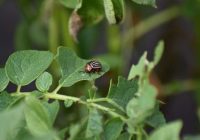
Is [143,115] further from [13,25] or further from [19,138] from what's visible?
[13,25]

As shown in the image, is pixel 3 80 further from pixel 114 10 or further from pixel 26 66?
pixel 114 10

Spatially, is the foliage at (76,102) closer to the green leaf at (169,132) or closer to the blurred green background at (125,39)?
the green leaf at (169,132)

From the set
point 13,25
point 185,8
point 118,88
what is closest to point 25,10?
point 185,8

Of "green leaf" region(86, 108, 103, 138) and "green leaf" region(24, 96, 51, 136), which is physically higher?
"green leaf" region(24, 96, 51, 136)

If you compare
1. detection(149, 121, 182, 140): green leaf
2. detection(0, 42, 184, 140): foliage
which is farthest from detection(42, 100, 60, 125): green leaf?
detection(149, 121, 182, 140): green leaf

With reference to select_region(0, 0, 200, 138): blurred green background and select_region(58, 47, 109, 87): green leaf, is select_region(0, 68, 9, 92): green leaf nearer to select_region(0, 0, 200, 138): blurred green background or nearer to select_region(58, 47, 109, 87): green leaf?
select_region(58, 47, 109, 87): green leaf
